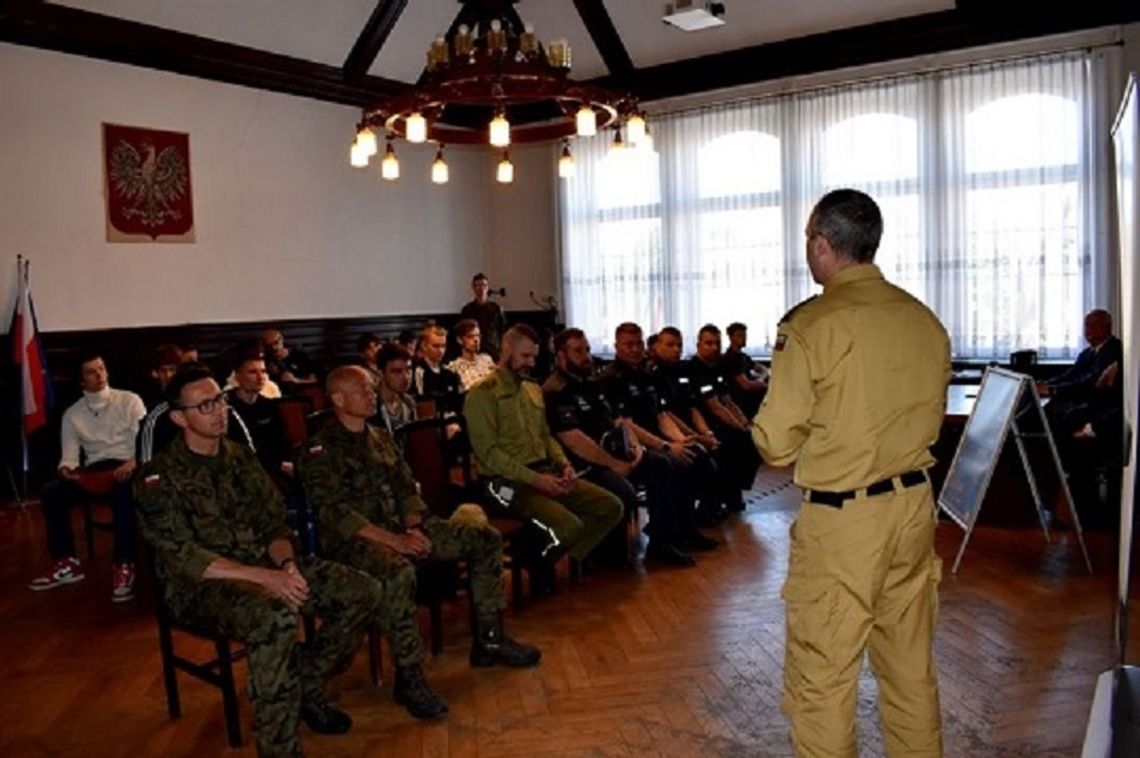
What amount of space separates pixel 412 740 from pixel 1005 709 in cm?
192

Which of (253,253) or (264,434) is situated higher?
(253,253)

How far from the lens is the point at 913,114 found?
8.47 m

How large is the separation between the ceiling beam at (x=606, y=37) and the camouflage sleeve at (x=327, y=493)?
6404 mm

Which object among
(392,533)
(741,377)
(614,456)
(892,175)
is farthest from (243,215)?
(392,533)

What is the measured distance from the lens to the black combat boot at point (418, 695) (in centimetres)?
330

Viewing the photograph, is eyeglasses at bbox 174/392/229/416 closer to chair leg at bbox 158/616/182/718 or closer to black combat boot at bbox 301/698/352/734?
chair leg at bbox 158/616/182/718

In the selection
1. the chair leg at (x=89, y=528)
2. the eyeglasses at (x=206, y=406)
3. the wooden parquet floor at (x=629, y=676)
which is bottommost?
the wooden parquet floor at (x=629, y=676)

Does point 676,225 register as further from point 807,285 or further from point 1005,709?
point 1005,709

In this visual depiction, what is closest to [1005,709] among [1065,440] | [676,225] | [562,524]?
[562,524]

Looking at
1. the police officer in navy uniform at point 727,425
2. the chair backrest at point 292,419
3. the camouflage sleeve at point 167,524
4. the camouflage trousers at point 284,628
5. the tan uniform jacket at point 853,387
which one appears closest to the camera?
the tan uniform jacket at point 853,387

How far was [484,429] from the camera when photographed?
4.39 meters

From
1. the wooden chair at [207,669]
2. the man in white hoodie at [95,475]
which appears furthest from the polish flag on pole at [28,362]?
the wooden chair at [207,669]

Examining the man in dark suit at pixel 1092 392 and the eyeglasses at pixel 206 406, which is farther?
the man in dark suit at pixel 1092 392

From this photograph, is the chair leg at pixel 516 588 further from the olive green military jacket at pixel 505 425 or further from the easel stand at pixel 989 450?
the easel stand at pixel 989 450
